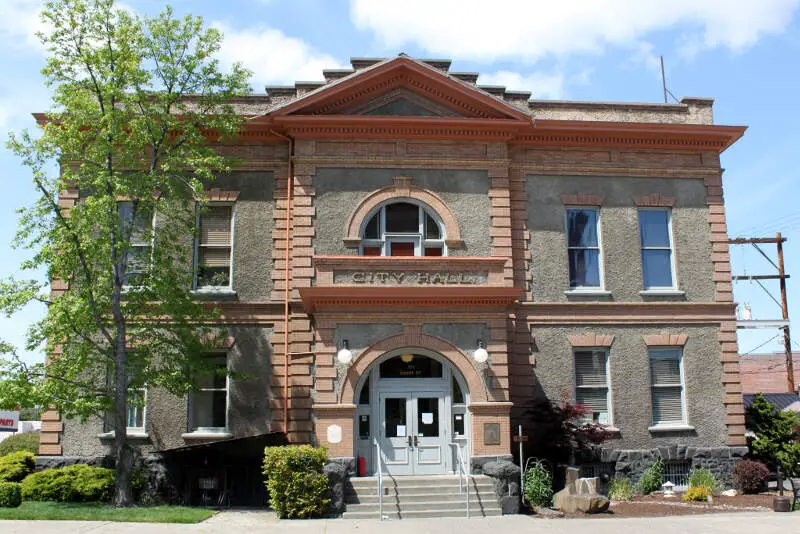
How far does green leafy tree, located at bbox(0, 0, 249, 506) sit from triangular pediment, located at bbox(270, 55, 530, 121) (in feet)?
8.19

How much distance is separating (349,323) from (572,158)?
27.2 ft

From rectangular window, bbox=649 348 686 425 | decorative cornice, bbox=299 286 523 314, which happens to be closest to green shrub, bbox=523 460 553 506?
decorative cornice, bbox=299 286 523 314

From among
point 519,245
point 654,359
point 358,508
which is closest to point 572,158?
point 519,245

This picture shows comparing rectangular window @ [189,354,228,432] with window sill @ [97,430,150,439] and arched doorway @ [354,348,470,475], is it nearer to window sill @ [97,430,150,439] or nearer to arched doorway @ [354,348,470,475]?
window sill @ [97,430,150,439]

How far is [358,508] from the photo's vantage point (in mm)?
16688

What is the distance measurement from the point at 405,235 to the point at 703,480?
32.9ft

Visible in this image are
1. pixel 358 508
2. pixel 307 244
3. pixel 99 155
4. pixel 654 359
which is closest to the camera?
pixel 358 508

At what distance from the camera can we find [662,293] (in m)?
21.3

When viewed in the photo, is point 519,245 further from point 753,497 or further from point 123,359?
point 123,359

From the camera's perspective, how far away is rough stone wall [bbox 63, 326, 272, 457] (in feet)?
63.8

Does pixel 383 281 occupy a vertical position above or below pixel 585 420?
above

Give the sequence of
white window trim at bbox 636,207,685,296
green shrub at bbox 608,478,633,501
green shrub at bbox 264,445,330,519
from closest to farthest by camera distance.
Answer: green shrub at bbox 264,445,330,519
green shrub at bbox 608,478,633,501
white window trim at bbox 636,207,685,296

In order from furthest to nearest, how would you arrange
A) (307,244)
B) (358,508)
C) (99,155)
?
(307,244)
(99,155)
(358,508)

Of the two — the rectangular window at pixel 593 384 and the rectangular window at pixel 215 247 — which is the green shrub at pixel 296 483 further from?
the rectangular window at pixel 593 384
